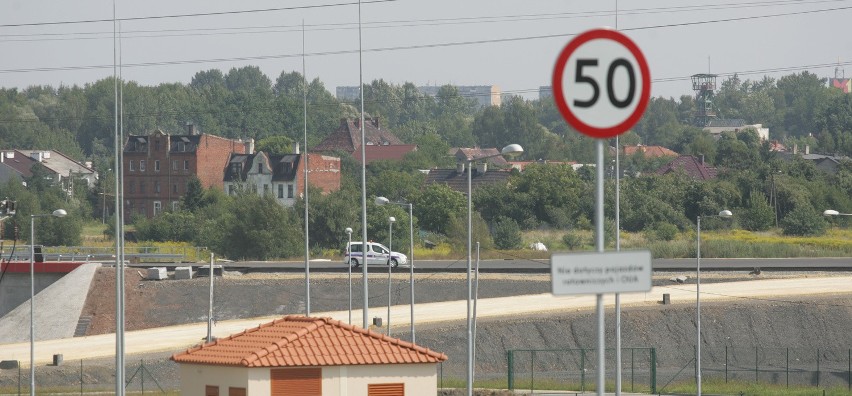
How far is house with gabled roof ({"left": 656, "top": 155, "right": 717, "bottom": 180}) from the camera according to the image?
443ft

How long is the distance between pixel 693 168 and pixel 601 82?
12787 cm

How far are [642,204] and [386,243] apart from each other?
61.8 ft

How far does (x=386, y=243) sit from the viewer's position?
320 ft

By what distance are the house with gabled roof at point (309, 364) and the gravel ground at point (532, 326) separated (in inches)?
761

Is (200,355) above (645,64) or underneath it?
underneath

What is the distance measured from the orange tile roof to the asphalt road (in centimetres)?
3848

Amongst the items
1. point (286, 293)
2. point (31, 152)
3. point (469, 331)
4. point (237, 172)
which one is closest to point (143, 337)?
point (286, 293)

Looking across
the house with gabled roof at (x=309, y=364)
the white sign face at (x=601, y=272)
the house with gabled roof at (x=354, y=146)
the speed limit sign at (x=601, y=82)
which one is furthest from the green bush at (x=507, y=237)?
the white sign face at (x=601, y=272)

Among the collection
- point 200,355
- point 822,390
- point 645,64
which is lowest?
point 822,390

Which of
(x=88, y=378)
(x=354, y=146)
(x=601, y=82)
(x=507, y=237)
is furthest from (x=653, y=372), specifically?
(x=354, y=146)

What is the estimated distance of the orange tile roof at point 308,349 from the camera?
33.5m

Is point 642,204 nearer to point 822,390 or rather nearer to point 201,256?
point 201,256

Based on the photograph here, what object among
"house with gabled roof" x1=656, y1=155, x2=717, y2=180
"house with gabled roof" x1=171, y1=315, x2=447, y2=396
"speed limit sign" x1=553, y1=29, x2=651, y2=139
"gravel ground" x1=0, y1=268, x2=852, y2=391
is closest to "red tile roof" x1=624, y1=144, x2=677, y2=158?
"house with gabled roof" x1=656, y1=155, x2=717, y2=180

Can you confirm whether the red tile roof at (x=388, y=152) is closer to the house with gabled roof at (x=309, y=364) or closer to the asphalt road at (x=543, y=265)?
the asphalt road at (x=543, y=265)
